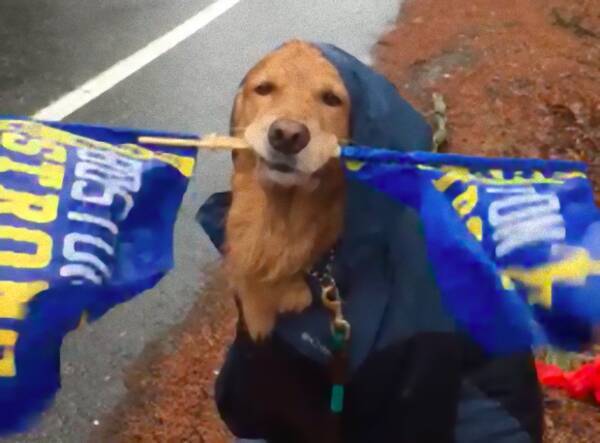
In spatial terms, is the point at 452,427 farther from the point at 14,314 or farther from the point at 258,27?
the point at 258,27

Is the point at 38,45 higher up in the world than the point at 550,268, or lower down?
lower down

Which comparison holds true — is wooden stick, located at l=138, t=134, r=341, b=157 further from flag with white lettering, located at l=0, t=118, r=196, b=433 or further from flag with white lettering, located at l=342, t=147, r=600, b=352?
flag with white lettering, located at l=342, t=147, r=600, b=352

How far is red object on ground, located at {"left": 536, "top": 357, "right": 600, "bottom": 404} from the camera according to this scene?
3.32 meters

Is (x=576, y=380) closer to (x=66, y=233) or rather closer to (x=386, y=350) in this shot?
(x=386, y=350)

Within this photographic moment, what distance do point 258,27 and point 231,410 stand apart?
513 centimetres

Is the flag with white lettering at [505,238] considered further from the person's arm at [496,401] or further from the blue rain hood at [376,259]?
the person's arm at [496,401]

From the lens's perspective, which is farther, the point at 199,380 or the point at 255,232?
the point at 199,380

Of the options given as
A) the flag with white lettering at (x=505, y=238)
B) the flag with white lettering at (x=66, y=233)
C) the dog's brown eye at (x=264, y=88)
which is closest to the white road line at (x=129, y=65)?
the dog's brown eye at (x=264, y=88)

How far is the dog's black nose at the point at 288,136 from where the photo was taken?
197 cm

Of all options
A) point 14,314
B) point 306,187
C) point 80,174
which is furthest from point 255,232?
point 14,314

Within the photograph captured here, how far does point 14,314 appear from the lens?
5.98 feet

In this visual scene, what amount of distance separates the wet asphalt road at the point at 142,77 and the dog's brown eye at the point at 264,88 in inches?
67.3

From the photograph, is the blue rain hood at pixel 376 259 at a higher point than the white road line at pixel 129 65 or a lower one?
higher

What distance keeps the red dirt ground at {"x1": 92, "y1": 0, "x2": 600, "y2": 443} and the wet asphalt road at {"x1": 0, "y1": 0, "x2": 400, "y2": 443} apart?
14cm
